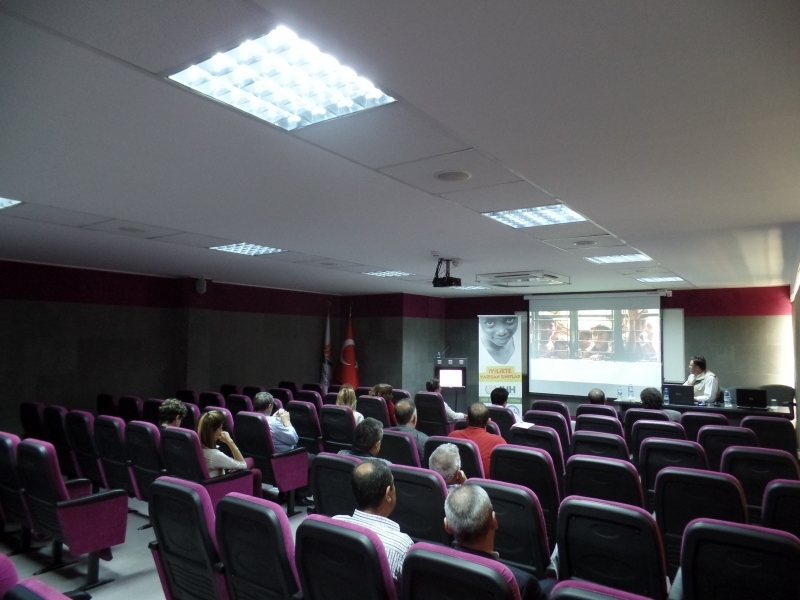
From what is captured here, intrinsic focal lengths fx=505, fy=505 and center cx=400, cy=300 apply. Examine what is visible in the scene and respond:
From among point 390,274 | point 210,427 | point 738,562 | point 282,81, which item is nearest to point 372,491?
point 738,562

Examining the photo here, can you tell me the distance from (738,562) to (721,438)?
298cm

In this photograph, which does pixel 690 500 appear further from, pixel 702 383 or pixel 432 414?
pixel 702 383

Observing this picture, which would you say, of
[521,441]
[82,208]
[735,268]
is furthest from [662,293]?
[82,208]

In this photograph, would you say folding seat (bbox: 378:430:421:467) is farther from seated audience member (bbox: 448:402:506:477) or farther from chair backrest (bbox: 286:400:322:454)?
chair backrest (bbox: 286:400:322:454)

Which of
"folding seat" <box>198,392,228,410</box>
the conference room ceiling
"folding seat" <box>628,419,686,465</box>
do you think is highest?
the conference room ceiling

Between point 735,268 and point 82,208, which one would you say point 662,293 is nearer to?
point 735,268

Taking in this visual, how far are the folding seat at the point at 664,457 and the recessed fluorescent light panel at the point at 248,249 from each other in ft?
15.2

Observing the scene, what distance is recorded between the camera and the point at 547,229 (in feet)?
16.4

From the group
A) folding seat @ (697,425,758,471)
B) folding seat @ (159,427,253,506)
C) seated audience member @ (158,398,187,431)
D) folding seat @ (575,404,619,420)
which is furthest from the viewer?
folding seat @ (575,404,619,420)

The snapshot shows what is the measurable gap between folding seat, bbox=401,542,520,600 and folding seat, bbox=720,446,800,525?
3.03 meters

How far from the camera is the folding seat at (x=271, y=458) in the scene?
4922mm

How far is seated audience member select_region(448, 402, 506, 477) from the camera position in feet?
13.9

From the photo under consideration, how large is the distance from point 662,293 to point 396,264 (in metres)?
6.23

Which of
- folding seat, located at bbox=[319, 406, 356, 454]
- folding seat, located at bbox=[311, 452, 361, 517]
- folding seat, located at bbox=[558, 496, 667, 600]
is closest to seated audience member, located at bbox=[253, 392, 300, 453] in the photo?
folding seat, located at bbox=[319, 406, 356, 454]
